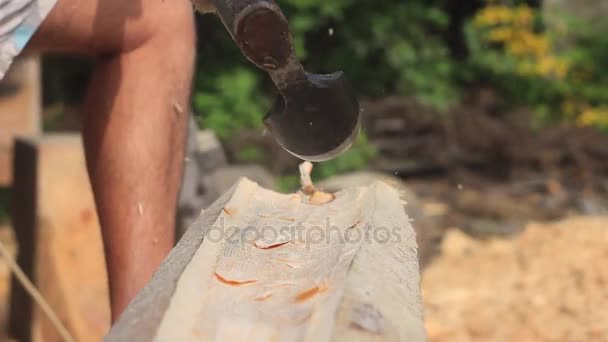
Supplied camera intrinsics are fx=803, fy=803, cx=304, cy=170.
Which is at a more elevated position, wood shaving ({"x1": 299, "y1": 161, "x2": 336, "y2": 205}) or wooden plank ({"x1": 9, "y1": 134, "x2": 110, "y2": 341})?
wood shaving ({"x1": 299, "y1": 161, "x2": 336, "y2": 205})

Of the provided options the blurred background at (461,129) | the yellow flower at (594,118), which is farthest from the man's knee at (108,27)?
the yellow flower at (594,118)

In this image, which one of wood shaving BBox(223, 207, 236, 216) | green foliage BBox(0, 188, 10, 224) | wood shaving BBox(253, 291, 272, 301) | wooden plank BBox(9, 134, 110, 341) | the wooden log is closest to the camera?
the wooden log

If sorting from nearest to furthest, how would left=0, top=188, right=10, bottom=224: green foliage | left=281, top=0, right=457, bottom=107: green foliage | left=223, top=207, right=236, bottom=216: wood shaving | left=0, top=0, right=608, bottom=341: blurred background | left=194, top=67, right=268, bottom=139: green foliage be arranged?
left=223, top=207, right=236, bottom=216: wood shaving, left=0, top=0, right=608, bottom=341: blurred background, left=0, top=188, right=10, bottom=224: green foliage, left=194, top=67, right=268, bottom=139: green foliage, left=281, top=0, right=457, bottom=107: green foliage

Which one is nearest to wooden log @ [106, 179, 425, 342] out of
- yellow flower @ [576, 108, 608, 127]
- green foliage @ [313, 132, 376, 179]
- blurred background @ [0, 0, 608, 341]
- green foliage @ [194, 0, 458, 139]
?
blurred background @ [0, 0, 608, 341]

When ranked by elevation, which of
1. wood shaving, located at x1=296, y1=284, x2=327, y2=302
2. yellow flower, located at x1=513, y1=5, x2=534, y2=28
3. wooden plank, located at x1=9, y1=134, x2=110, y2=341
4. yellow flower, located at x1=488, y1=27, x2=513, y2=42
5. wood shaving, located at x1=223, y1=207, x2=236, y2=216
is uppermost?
wood shaving, located at x1=296, y1=284, x2=327, y2=302

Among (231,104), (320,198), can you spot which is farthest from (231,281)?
(231,104)

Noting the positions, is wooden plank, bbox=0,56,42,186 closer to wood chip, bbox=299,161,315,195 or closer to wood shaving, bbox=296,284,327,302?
wood chip, bbox=299,161,315,195
